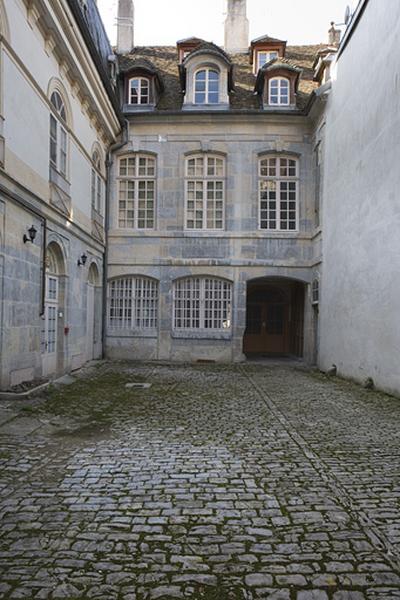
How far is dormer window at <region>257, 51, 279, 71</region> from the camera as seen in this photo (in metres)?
16.3

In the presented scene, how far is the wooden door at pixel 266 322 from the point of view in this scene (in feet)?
59.9

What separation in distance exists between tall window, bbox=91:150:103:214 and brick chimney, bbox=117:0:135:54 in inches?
267

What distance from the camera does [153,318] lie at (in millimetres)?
14789

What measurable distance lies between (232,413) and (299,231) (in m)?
8.77

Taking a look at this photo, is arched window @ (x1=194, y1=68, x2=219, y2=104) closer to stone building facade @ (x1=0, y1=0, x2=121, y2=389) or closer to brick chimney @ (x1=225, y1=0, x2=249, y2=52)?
stone building facade @ (x1=0, y1=0, x2=121, y2=389)

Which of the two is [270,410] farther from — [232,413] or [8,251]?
[8,251]

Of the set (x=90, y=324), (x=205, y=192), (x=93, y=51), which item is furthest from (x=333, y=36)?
(x=90, y=324)

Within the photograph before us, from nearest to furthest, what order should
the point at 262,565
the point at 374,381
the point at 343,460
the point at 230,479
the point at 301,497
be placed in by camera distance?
1. the point at 262,565
2. the point at 301,497
3. the point at 230,479
4. the point at 343,460
5. the point at 374,381

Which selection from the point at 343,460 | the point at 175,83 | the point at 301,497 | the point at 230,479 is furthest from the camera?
the point at 175,83

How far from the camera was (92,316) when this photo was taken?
1385cm

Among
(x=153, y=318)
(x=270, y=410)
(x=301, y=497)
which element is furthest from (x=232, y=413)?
(x=153, y=318)

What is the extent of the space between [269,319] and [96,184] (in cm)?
860

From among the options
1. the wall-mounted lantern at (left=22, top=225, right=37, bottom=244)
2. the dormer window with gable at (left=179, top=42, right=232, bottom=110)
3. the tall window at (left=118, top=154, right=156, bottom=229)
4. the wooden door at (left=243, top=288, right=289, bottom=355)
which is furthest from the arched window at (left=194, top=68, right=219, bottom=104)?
the wall-mounted lantern at (left=22, top=225, right=37, bottom=244)

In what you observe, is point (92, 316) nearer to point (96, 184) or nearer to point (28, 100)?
point (96, 184)
